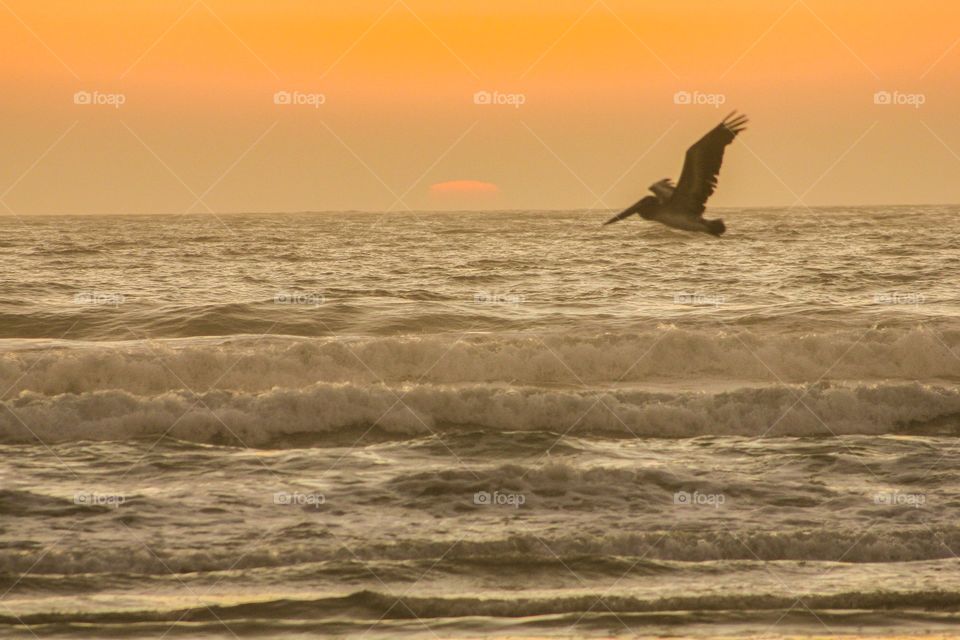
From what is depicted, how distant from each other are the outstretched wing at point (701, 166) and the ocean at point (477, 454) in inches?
105

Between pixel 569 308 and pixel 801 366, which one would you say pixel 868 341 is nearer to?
pixel 801 366

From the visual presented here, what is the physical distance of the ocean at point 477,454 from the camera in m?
7.66

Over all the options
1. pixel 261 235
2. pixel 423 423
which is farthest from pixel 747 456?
pixel 261 235

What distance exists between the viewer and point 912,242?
3750 centimetres

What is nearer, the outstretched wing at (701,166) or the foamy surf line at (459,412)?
the outstretched wing at (701,166)

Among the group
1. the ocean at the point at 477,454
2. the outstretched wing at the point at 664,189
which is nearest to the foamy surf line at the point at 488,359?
the ocean at the point at 477,454

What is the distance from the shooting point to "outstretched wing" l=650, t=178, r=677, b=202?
12.8 m

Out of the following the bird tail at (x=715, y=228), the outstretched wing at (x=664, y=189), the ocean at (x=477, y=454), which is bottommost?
the ocean at (x=477, y=454)

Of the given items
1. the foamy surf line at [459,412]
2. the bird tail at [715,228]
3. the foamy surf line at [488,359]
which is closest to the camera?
the bird tail at [715,228]

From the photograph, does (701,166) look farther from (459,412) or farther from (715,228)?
(459,412)

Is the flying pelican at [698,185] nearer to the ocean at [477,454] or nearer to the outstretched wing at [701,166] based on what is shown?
the outstretched wing at [701,166]

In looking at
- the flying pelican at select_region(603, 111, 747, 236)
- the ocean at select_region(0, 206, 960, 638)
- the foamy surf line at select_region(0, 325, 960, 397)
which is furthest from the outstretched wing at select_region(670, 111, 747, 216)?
the foamy surf line at select_region(0, 325, 960, 397)

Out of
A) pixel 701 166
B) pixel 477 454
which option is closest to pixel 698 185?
pixel 701 166

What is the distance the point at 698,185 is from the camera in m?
12.7
